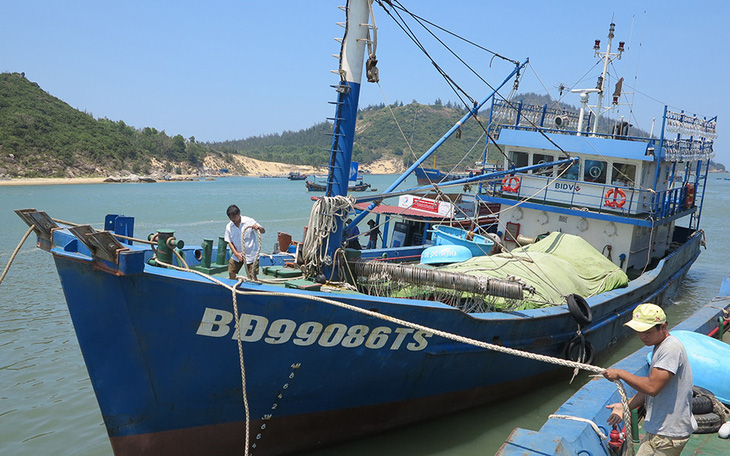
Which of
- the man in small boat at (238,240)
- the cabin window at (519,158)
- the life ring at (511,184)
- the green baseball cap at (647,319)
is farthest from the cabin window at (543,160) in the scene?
the green baseball cap at (647,319)

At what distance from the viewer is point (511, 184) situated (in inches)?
493

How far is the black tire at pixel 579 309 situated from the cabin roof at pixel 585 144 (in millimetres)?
4439

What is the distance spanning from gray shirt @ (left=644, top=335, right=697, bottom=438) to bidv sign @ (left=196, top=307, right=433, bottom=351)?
3052 millimetres

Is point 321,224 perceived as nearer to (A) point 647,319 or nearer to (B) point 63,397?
(A) point 647,319

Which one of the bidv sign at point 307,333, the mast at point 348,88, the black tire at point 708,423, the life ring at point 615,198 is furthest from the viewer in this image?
the life ring at point 615,198

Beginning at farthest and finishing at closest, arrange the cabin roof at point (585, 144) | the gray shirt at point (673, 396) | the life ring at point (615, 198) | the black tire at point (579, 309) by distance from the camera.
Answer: the cabin roof at point (585, 144) → the life ring at point (615, 198) → the black tire at point (579, 309) → the gray shirt at point (673, 396)

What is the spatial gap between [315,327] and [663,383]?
3.33 meters

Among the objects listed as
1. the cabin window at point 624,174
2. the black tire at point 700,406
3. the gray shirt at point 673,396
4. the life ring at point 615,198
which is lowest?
the black tire at point 700,406

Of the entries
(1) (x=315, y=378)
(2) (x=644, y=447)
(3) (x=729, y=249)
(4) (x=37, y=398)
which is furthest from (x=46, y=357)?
(3) (x=729, y=249)

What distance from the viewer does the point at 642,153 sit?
11352 millimetres

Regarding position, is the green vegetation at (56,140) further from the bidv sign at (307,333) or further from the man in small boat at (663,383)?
the man in small boat at (663,383)

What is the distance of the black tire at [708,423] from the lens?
17.2 feet

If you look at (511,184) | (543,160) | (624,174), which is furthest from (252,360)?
(624,174)

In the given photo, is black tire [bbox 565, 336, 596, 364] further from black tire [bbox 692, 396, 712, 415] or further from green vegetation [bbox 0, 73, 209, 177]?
green vegetation [bbox 0, 73, 209, 177]
